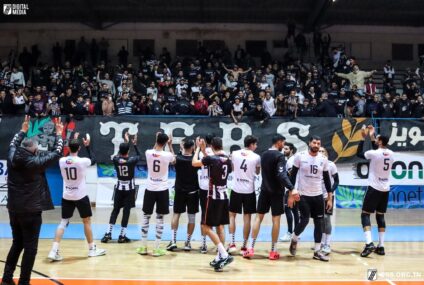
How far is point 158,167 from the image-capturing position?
9711 millimetres

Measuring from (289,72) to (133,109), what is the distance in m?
7.39

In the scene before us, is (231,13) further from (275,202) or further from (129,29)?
(275,202)

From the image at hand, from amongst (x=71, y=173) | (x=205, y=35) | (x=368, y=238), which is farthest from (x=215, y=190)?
(x=205, y=35)

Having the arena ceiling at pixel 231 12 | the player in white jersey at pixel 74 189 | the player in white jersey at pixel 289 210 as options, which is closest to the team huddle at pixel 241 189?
the player in white jersey at pixel 74 189

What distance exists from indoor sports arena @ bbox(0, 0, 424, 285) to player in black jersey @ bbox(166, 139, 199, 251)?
30 mm

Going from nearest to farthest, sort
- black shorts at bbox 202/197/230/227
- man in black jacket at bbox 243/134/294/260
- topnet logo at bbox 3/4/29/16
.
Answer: black shorts at bbox 202/197/230/227
man in black jacket at bbox 243/134/294/260
topnet logo at bbox 3/4/29/16

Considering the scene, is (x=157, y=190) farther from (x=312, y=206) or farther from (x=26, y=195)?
(x=26, y=195)

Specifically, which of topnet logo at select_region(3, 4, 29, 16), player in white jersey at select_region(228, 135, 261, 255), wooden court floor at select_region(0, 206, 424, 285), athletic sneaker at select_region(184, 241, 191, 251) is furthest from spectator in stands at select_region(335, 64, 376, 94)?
topnet logo at select_region(3, 4, 29, 16)

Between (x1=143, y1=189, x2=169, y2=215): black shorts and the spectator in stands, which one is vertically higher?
the spectator in stands

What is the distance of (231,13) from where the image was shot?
26297 millimetres

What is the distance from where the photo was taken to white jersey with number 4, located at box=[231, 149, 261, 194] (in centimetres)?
966

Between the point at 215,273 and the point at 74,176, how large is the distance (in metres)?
3.17

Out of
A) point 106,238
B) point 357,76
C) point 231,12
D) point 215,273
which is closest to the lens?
point 215,273

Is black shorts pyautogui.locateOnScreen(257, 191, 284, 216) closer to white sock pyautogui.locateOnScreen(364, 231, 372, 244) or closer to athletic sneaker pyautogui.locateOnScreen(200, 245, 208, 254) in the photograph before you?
athletic sneaker pyautogui.locateOnScreen(200, 245, 208, 254)
